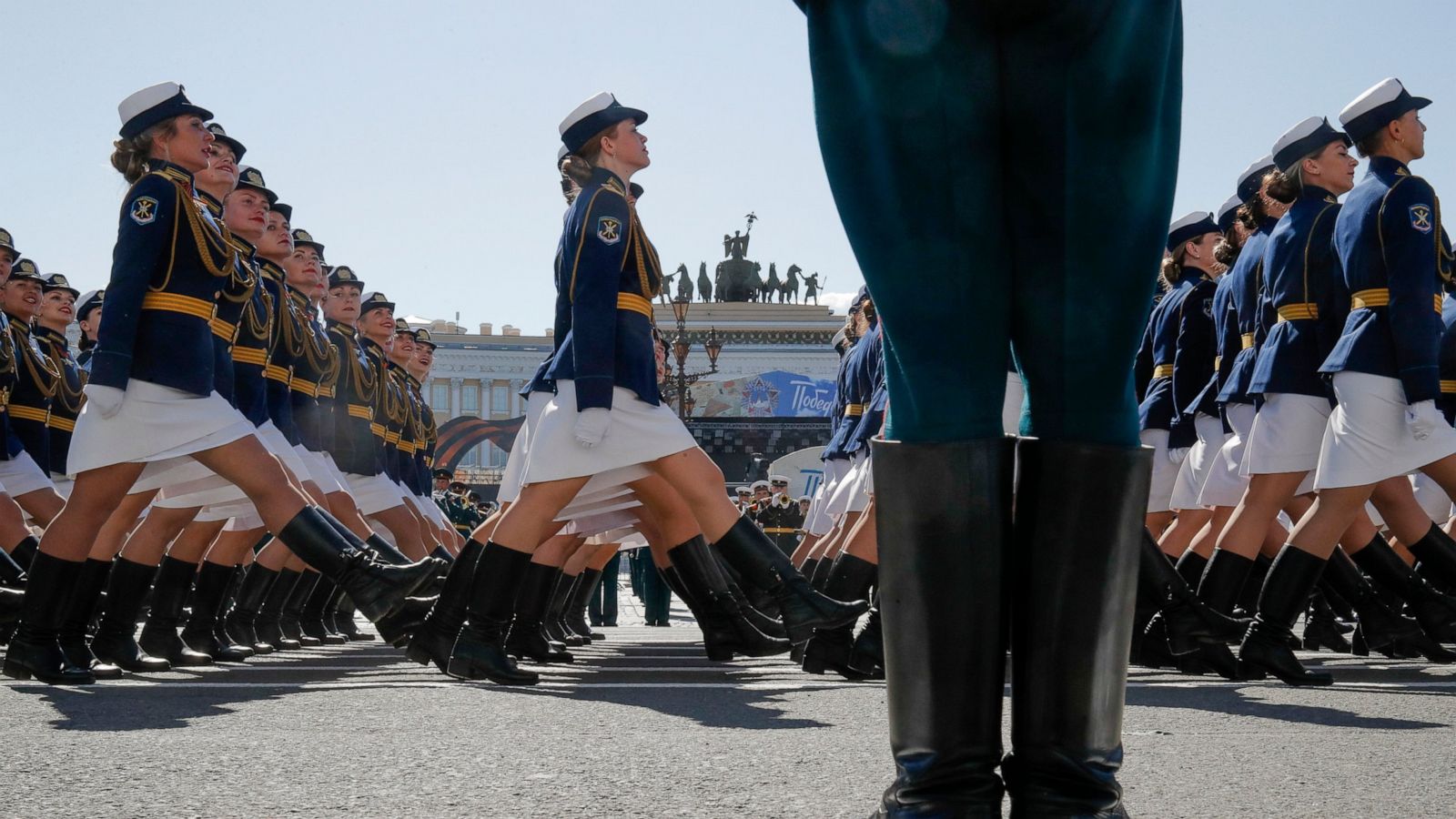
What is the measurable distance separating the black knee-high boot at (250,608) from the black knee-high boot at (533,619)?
6.84 feet

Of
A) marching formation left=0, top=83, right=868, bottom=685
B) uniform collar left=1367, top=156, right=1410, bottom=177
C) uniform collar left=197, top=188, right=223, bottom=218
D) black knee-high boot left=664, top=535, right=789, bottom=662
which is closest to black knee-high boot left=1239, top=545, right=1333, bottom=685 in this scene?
marching formation left=0, top=83, right=868, bottom=685

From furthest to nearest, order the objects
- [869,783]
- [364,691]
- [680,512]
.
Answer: [680,512], [364,691], [869,783]

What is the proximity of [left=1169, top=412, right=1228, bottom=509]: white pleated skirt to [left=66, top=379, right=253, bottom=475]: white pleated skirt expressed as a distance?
15.0 feet

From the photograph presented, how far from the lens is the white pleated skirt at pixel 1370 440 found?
5.21 meters

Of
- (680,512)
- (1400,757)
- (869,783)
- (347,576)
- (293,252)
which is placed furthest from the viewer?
(293,252)

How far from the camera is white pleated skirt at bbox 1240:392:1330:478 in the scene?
18.5 ft

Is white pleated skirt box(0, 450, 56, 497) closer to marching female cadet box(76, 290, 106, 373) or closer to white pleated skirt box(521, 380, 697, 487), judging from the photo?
marching female cadet box(76, 290, 106, 373)

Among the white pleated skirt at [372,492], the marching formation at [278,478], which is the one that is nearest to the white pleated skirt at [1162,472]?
the marching formation at [278,478]

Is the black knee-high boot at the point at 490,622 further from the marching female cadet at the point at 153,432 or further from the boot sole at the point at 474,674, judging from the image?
the marching female cadet at the point at 153,432

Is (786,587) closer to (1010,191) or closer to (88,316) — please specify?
(1010,191)

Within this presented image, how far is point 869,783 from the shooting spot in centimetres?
227

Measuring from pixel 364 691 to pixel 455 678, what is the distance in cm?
104

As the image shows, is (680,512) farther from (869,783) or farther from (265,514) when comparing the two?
(869,783)

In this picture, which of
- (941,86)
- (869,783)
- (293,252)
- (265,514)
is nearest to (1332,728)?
(869,783)
